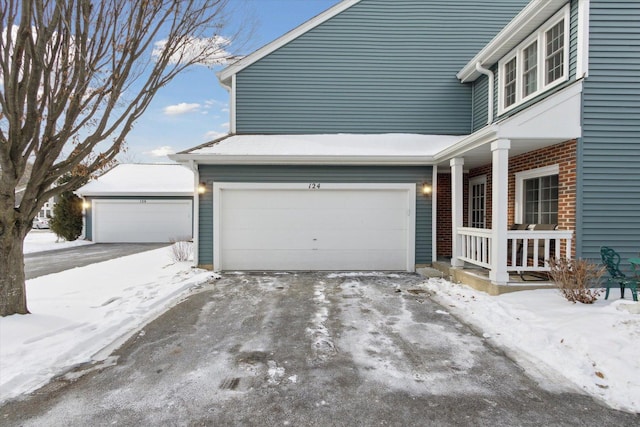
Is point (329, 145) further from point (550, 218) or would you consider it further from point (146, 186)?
point (146, 186)

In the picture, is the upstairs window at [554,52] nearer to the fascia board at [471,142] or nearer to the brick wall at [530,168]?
the brick wall at [530,168]

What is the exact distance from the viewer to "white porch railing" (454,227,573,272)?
5.80 m

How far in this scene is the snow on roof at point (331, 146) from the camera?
26.7ft

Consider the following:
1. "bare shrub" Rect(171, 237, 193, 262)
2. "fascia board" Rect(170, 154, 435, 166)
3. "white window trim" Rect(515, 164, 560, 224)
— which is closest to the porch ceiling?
"white window trim" Rect(515, 164, 560, 224)

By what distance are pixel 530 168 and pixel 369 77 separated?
4884mm

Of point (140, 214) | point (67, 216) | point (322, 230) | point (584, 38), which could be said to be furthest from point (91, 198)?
point (584, 38)

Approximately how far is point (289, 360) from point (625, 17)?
770 cm

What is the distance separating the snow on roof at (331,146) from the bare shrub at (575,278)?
3.81 meters

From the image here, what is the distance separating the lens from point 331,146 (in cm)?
877

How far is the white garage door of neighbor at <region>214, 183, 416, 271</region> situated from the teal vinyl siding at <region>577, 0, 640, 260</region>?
11.7 feet

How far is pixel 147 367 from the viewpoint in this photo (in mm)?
3506

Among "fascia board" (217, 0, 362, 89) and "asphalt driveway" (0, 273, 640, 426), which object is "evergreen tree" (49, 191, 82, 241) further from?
"asphalt driveway" (0, 273, 640, 426)

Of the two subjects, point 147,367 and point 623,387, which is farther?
point 147,367

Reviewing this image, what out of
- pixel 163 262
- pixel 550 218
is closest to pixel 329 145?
pixel 550 218
